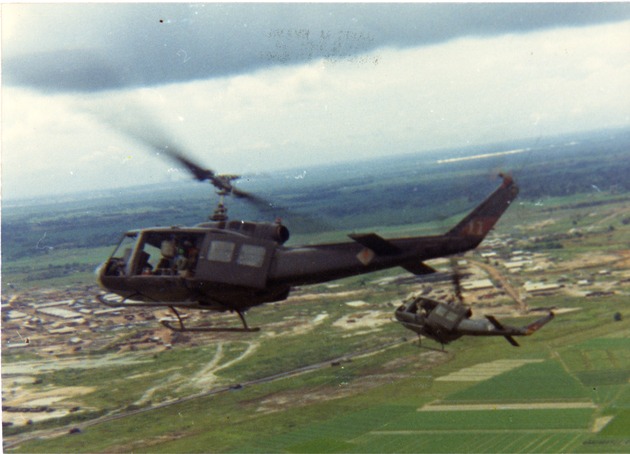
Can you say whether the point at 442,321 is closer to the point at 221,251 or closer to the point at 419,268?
the point at 419,268

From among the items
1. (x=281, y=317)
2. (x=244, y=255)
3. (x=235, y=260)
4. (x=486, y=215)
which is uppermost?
(x=486, y=215)

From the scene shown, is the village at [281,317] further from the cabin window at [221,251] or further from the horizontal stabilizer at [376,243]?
the horizontal stabilizer at [376,243]

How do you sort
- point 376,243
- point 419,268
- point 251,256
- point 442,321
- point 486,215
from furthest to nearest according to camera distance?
point 442,321
point 419,268
point 251,256
point 486,215
point 376,243

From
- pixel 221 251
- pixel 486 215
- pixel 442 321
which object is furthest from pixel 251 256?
pixel 442 321

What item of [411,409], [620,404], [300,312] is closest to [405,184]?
[300,312]

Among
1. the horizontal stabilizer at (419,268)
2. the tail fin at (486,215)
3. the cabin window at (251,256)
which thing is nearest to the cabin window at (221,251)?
the cabin window at (251,256)

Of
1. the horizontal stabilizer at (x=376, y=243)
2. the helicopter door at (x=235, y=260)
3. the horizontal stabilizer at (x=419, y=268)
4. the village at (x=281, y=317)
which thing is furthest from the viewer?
the village at (x=281, y=317)
